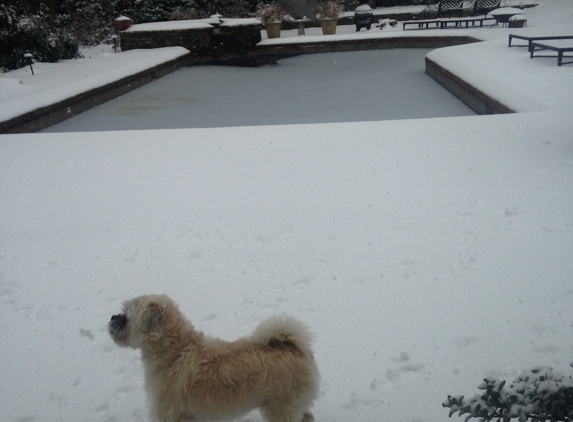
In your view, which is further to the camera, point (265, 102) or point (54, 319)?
point (265, 102)

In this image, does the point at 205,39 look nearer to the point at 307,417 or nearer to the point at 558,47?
the point at 558,47

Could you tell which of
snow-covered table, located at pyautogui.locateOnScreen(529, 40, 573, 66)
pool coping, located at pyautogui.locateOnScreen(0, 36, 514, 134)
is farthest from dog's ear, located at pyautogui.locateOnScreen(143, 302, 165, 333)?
snow-covered table, located at pyautogui.locateOnScreen(529, 40, 573, 66)

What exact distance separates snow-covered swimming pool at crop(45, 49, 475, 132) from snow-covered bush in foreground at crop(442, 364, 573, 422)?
785 cm

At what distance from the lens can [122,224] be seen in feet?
15.1

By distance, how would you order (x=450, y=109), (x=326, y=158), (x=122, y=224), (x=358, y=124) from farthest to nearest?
(x=450, y=109), (x=358, y=124), (x=326, y=158), (x=122, y=224)

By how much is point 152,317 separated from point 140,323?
5cm

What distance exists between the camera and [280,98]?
1129 cm

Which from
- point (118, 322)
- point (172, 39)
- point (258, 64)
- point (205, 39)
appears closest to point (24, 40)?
point (172, 39)

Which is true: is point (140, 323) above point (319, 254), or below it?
above

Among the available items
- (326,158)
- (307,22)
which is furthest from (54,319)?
(307,22)

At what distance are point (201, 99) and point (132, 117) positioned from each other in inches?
80.2

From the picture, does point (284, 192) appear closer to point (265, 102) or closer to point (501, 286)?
point (501, 286)

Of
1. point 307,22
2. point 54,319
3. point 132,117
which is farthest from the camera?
point 307,22

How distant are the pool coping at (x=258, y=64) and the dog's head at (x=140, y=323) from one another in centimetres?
700
